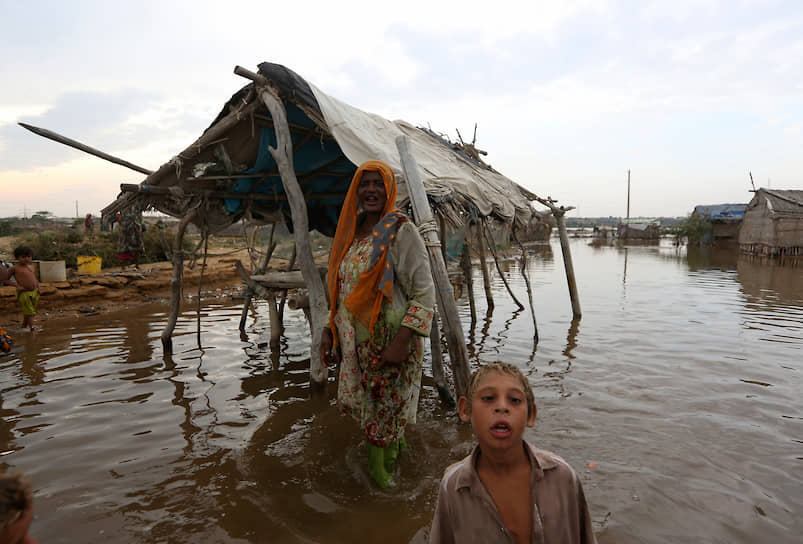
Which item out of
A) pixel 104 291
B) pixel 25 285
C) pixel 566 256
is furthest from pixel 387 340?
pixel 104 291

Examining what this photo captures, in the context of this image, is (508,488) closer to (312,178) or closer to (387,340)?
(387,340)

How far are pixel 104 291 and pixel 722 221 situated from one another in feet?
124

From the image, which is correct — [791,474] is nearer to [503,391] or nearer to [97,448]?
[503,391]

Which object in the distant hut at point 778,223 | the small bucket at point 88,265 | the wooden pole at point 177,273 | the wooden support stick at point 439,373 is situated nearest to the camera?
the wooden support stick at point 439,373

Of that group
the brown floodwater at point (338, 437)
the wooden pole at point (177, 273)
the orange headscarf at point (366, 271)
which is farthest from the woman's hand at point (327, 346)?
the wooden pole at point (177, 273)

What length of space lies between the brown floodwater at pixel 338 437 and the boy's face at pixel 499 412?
1463mm

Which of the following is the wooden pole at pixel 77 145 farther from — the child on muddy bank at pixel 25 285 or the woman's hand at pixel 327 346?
the child on muddy bank at pixel 25 285

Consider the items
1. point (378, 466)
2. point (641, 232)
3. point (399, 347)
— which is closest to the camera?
point (399, 347)

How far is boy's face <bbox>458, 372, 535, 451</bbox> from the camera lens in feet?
4.55

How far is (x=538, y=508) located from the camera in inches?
54.4

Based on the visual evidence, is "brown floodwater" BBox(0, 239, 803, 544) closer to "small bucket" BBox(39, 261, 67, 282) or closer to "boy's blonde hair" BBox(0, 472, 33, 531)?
"boy's blonde hair" BBox(0, 472, 33, 531)

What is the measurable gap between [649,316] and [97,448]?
892cm

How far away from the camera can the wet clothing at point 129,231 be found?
5211 mm

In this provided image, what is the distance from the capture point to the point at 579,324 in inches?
333
